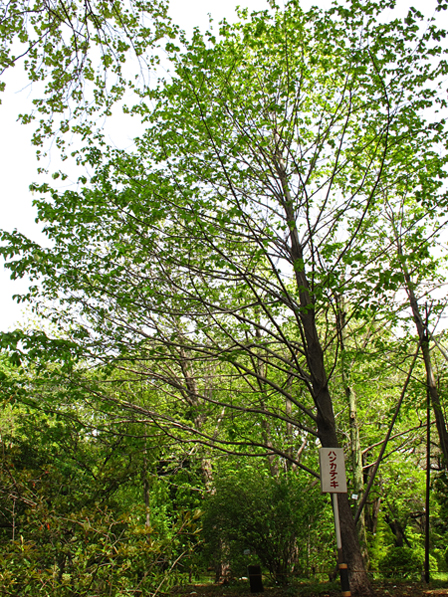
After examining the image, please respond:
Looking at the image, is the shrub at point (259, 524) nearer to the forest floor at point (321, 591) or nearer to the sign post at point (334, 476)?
the forest floor at point (321, 591)

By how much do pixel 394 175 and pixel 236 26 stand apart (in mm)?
3814

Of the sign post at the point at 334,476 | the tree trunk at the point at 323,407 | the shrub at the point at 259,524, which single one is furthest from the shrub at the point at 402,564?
the sign post at the point at 334,476

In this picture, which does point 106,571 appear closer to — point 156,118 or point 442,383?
point 156,118

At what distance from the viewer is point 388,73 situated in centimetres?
574

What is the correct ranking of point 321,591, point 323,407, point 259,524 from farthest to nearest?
point 259,524 → point 321,591 → point 323,407

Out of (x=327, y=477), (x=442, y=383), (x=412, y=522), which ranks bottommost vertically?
(x=412, y=522)

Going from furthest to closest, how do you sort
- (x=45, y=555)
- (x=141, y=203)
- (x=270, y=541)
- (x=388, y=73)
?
(x=270, y=541), (x=141, y=203), (x=388, y=73), (x=45, y=555)

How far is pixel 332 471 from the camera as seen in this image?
456 cm

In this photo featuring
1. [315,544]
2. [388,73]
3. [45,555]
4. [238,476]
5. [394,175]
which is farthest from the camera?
[315,544]

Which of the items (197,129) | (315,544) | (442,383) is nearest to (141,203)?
(197,129)

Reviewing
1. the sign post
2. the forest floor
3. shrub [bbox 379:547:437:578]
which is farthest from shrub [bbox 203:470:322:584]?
shrub [bbox 379:547:437:578]

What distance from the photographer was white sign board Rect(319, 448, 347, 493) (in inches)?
174

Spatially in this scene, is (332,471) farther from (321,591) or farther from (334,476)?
(321,591)

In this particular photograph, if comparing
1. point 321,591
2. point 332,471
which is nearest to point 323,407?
point 332,471
